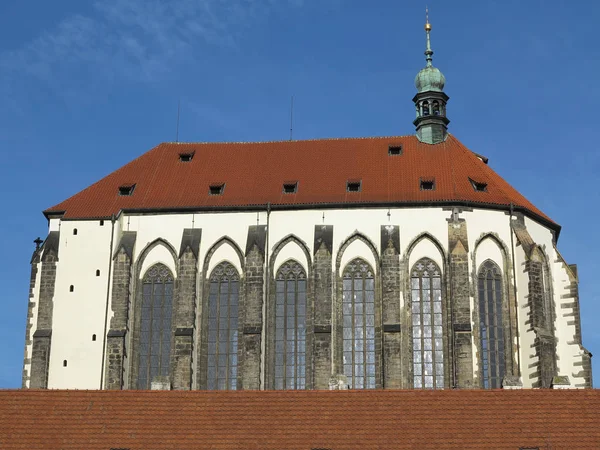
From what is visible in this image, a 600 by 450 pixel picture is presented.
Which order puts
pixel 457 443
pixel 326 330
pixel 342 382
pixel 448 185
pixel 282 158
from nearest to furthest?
pixel 457 443
pixel 342 382
pixel 326 330
pixel 448 185
pixel 282 158

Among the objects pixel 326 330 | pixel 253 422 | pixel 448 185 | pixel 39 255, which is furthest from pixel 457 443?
pixel 39 255

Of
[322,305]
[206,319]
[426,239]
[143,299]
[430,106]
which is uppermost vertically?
[430,106]

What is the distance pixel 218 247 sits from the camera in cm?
4969

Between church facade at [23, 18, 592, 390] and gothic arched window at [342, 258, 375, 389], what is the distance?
0.18 ft

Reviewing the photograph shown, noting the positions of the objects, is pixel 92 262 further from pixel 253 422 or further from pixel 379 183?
pixel 253 422

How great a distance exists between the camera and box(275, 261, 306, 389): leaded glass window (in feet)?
156

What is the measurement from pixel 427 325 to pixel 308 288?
491 cm

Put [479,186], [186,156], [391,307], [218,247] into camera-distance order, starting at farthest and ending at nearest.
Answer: [186,156]
[479,186]
[218,247]
[391,307]

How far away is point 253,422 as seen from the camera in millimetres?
31750

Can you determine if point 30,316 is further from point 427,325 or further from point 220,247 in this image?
point 427,325

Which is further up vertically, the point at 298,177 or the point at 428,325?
the point at 298,177

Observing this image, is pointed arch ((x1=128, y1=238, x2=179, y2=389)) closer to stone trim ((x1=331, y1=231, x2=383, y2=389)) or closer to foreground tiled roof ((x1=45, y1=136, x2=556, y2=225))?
foreground tiled roof ((x1=45, y1=136, x2=556, y2=225))

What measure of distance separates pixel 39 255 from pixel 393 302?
573 inches

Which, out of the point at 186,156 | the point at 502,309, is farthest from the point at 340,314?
the point at 186,156
